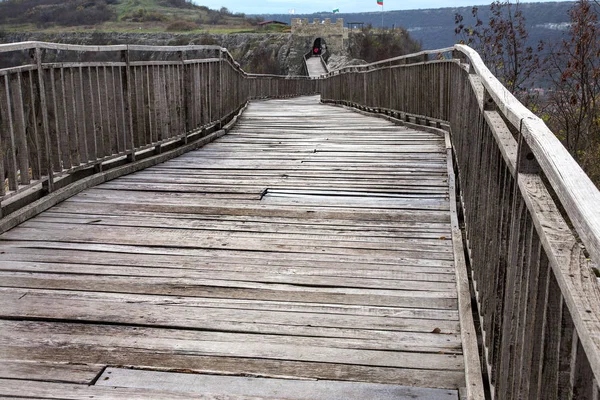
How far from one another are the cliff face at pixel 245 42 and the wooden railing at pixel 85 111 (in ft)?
252

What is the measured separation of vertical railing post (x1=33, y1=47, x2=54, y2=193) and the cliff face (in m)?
80.2

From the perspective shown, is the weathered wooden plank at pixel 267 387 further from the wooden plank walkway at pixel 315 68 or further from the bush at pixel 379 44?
the bush at pixel 379 44

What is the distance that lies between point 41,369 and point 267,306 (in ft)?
3.72

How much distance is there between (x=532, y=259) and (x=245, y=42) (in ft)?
365

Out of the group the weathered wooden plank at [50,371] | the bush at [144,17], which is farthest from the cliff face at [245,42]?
the weathered wooden plank at [50,371]

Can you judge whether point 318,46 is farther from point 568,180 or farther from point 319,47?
point 568,180

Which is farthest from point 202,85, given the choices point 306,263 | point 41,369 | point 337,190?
point 41,369

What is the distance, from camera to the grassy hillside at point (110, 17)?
451ft

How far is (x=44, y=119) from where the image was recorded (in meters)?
5.65

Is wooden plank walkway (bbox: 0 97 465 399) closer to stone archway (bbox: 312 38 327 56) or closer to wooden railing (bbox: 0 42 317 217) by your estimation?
wooden railing (bbox: 0 42 317 217)

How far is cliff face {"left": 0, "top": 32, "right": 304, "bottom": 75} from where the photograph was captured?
93.1 metres

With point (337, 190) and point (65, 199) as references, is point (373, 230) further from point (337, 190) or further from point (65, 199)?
point (65, 199)

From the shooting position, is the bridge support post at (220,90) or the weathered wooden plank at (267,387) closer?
the weathered wooden plank at (267,387)

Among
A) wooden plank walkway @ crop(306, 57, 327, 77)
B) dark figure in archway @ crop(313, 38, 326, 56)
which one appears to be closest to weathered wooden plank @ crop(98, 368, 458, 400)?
wooden plank walkway @ crop(306, 57, 327, 77)
